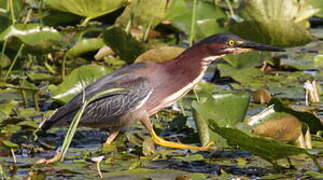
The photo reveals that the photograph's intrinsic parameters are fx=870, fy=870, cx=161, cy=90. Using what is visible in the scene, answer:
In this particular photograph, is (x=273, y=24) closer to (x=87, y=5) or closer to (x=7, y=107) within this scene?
(x=87, y=5)

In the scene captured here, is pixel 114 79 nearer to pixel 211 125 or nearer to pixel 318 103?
pixel 211 125

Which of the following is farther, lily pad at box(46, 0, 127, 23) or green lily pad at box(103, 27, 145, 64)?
green lily pad at box(103, 27, 145, 64)

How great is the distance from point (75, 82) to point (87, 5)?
0.58m

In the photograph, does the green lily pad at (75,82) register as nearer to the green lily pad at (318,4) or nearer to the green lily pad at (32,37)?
the green lily pad at (32,37)

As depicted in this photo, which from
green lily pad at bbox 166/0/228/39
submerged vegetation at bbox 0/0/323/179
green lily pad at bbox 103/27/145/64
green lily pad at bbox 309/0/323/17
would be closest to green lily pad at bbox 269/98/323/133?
submerged vegetation at bbox 0/0/323/179

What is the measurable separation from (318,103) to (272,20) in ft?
3.12

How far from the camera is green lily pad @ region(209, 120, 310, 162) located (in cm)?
436

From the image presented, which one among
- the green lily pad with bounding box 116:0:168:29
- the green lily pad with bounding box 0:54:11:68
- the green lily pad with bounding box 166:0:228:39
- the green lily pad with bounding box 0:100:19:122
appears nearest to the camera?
the green lily pad with bounding box 0:100:19:122

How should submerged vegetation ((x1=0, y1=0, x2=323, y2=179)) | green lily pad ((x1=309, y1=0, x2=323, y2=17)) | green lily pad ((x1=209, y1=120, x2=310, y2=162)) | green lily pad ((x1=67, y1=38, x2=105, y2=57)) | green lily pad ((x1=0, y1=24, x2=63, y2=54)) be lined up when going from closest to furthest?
green lily pad ((x1=209, y1=120, x2=310, y2=162)), submerged vegetation ((x1=0, y1=0, x2=323, y2=179)), green lily pad ((x1=0, y1=24, x2=63, y2=54)), green lily pad ((x1=67, y1=38, x2=105, y2=57)), green lily pad ((x1=309, y1=0, x2=323, y2=17))

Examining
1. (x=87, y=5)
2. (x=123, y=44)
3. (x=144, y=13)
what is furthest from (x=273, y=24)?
(x=87, y=5)

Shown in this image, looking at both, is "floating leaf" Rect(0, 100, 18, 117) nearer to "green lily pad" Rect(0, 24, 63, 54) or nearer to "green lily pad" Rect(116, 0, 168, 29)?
"green lily pad" Rect(0, 24, 63, 54)

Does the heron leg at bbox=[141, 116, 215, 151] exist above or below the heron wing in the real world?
below

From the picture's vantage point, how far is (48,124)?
5656mm

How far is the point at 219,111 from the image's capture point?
17.3ft
